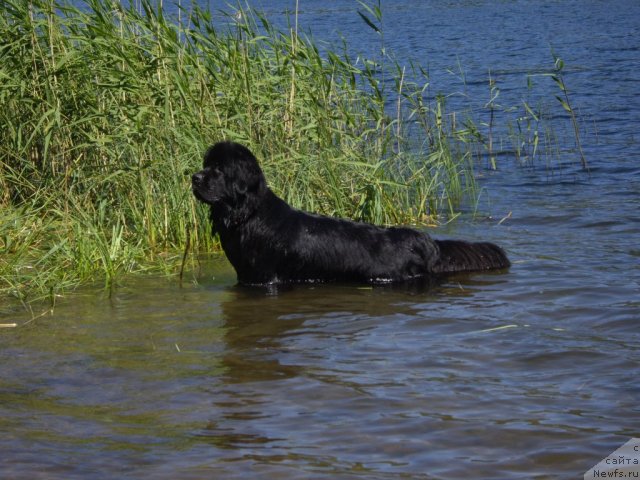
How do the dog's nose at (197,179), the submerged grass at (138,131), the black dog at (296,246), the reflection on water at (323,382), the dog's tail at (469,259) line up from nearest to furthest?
the reflection on water at (323,382)
the dog's nose at (197,179)
the black dog at (296,246)
the dog's tail at (469,259)
the submerged grass at (138,131)

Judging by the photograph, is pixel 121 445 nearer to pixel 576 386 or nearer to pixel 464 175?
pixel 576 386

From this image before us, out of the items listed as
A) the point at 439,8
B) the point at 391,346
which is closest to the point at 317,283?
the point at 391,346

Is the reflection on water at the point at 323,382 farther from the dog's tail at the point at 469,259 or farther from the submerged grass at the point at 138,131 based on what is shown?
the submerged grass at the point at 138,131

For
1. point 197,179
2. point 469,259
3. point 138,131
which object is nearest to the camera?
point 197,179

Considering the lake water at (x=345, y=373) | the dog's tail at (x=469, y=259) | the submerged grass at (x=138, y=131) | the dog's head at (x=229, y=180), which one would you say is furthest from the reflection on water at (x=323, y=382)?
the submerged grass at (x=138, y=131)

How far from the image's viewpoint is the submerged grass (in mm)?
8969

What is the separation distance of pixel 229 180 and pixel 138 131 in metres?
1.29

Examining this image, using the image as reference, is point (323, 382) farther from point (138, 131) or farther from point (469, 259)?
point (138, 131)

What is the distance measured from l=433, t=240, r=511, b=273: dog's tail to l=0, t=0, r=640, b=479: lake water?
0.75ft

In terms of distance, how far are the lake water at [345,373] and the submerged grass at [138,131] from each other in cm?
63

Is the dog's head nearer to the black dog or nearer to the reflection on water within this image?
the black dog

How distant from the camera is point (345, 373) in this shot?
6125 millimetres

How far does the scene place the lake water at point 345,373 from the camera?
486cm

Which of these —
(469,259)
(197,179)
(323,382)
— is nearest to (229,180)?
(197,179)
